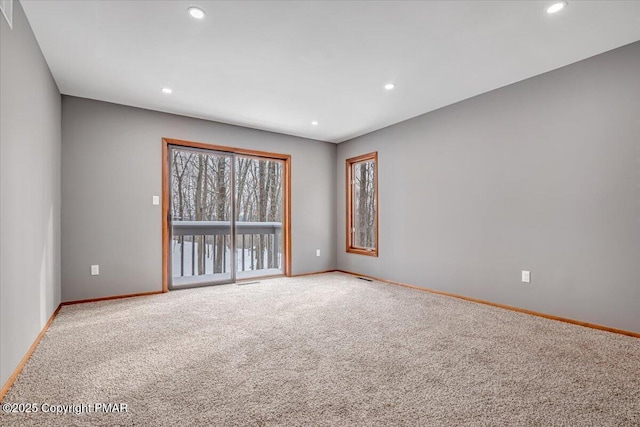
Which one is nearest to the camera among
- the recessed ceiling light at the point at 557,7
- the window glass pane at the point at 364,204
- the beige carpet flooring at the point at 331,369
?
the beige carpet flooring at the point at 331,369

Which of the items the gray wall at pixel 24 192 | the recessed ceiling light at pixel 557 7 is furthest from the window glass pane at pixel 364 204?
the gray wall at pixel 24 192

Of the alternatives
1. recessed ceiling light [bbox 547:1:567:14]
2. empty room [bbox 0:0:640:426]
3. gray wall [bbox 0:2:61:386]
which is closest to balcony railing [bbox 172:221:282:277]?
empty room [bbox 0:0:640:426]

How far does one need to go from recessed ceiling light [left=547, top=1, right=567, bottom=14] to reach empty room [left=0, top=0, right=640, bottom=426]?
2 cm

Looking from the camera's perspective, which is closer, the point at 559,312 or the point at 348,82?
the point at 559,312

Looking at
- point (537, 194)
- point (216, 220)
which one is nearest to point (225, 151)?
point (216, 220)

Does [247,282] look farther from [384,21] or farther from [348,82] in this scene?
[384,21]

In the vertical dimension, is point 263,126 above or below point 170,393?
above

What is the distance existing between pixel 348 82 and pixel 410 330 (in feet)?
8.22

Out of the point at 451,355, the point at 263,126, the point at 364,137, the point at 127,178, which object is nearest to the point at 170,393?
the point at 451,355

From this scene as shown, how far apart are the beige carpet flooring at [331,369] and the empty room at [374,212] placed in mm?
18

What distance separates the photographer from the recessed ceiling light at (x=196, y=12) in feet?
6.95

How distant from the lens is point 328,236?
225 inches

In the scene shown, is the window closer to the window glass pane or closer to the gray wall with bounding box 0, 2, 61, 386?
the window glass pane

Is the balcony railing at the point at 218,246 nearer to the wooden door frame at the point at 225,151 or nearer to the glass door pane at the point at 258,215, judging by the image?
the glass door pane at the point at 258,215
